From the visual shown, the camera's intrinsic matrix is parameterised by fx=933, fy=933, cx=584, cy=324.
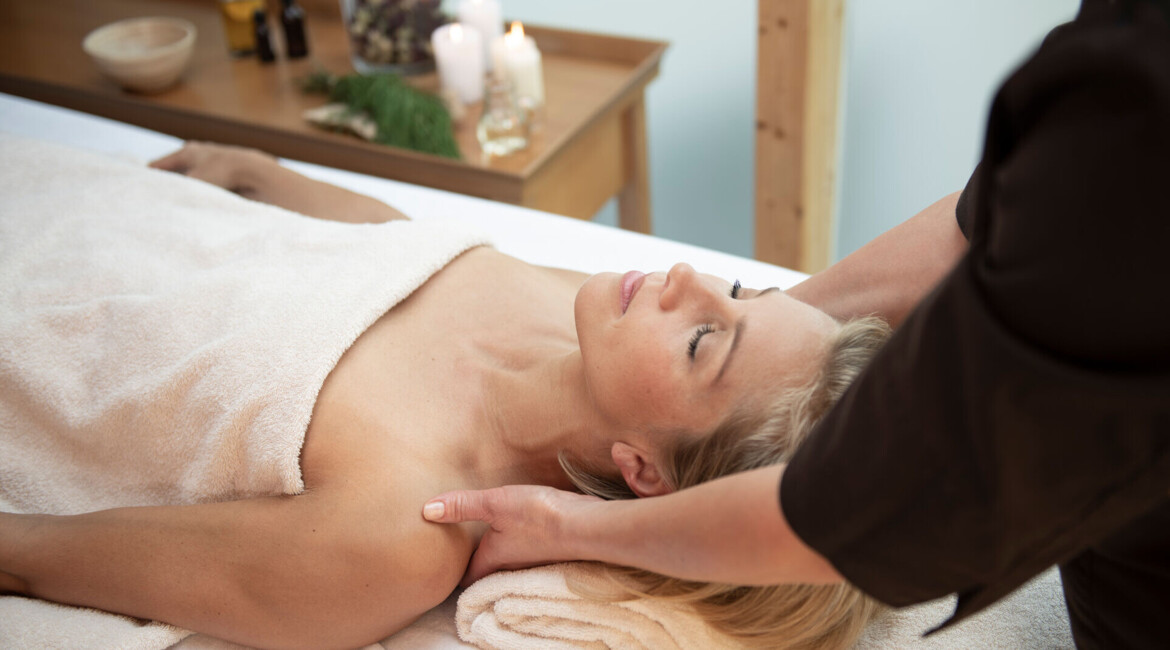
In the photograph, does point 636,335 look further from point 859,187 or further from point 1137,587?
point 859,187

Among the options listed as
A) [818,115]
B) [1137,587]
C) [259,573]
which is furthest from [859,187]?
[259,573]

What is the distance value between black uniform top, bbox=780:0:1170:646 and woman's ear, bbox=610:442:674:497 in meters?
0.42

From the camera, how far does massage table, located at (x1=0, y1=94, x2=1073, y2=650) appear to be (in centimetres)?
105

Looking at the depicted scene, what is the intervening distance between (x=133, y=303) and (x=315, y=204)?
1.39 feet

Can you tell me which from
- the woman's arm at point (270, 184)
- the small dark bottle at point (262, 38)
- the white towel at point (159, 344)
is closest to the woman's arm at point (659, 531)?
the white towel at point (159, 344)

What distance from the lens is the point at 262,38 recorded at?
236cm

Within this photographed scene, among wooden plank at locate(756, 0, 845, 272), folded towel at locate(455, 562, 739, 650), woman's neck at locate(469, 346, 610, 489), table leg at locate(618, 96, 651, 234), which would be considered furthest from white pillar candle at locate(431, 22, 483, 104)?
folded towel at locate(455, 562, 739, 650)

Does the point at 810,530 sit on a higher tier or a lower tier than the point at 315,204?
higher

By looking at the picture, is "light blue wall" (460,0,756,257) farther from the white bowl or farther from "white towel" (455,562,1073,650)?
"white towel" (455,562,1073,650)

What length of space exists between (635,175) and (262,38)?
39.6 inches

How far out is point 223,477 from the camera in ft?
3.73

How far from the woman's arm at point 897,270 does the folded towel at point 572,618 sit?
0.48m

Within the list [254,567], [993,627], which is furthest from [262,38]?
[993,627]

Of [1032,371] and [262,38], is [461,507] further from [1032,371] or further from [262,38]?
[262,38]
